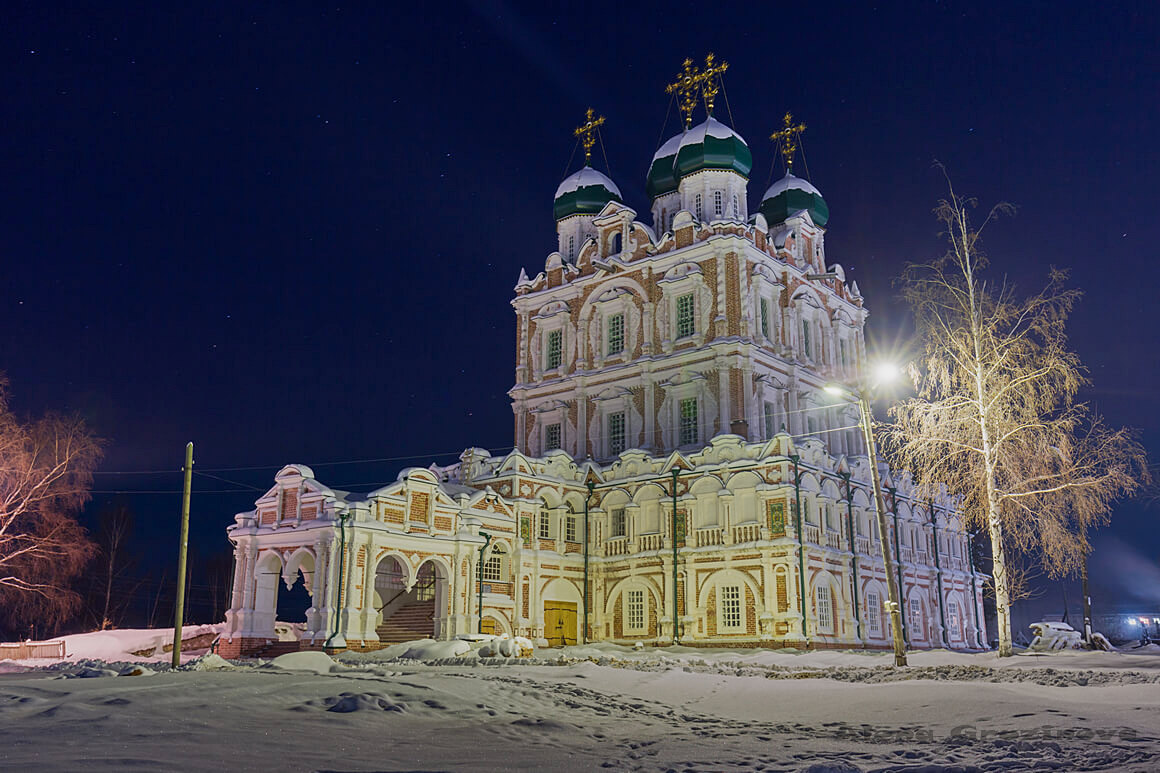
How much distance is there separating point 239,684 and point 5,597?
22.7 metres

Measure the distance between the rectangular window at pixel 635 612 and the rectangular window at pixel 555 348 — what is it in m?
13.2

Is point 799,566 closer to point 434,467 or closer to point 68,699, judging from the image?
point 434,467

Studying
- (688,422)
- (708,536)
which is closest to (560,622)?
(708,536)

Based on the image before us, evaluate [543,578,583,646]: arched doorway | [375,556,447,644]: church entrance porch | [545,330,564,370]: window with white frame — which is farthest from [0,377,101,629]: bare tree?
[545,330,564,370]: window with white frame

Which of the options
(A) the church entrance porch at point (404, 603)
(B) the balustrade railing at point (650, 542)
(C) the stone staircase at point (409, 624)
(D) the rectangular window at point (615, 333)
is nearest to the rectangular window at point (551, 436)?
(D) the rectangular window at point (615, 333)

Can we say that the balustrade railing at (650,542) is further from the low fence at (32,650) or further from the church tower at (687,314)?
the low fence at (32,650)

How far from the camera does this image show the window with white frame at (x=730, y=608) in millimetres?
33625

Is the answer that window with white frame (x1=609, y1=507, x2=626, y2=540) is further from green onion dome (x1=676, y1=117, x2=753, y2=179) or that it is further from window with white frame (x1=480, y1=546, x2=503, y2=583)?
green onion dome (x1=676, y1=117, x2=753, y2=179)

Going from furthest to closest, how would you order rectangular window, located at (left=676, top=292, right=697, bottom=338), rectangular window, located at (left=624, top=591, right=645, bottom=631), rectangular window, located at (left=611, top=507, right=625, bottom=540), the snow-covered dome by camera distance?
1. the snow-covered dome
2. rectangular window, located at (left=676, top=292, right=697, bottom=338)
3. rectangular window, located at (left=611, top=507, right=625, bottom=540)
4. rectangular window, located at (left=624, top=591, right=645, bottom=631)

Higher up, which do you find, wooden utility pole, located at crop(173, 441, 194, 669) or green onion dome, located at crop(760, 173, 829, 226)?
green onion dome, located at crop(760, 173, 829, 226)

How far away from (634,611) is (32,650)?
2157 centimetres

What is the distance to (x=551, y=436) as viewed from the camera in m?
44.8

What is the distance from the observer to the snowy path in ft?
26.6

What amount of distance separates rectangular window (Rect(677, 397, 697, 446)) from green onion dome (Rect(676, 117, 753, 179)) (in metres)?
11.4
